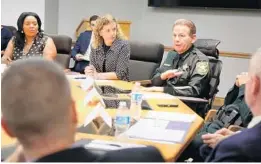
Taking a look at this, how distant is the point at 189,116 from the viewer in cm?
258

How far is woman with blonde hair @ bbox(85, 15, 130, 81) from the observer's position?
395cm

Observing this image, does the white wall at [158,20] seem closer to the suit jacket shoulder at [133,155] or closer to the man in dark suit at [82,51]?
the man in dark suit at [82,51]

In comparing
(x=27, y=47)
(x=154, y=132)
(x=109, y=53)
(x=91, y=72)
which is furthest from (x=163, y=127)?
(x=27, y=47)

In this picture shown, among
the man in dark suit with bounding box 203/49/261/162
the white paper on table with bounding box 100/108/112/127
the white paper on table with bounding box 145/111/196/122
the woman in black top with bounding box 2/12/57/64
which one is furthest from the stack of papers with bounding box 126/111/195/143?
the woman in black top with bounding box 2/12/57/64

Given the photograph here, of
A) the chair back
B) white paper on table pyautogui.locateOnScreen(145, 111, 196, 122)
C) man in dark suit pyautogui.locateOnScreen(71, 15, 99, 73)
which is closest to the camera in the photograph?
white paper on table pyautogui.locateOnScreen(145, 111, 196, 122)

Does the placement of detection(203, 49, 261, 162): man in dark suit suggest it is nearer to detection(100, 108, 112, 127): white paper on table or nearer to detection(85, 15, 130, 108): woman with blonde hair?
detection(100, 108, 112, 127): white paper on table

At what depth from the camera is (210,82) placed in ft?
12.3

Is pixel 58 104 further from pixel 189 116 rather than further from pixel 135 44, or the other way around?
pixel 135 44

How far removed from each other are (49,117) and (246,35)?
16.5ft

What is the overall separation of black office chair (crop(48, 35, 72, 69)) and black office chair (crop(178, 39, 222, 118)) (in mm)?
1431

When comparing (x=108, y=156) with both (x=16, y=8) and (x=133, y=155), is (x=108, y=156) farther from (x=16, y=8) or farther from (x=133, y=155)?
(x=16, y=8)

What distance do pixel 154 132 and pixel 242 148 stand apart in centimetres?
72

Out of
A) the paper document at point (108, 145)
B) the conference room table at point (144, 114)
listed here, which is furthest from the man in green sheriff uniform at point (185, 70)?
the paper document at point (108, 145)

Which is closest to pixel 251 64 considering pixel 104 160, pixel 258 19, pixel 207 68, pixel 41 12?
pixel 104 160
